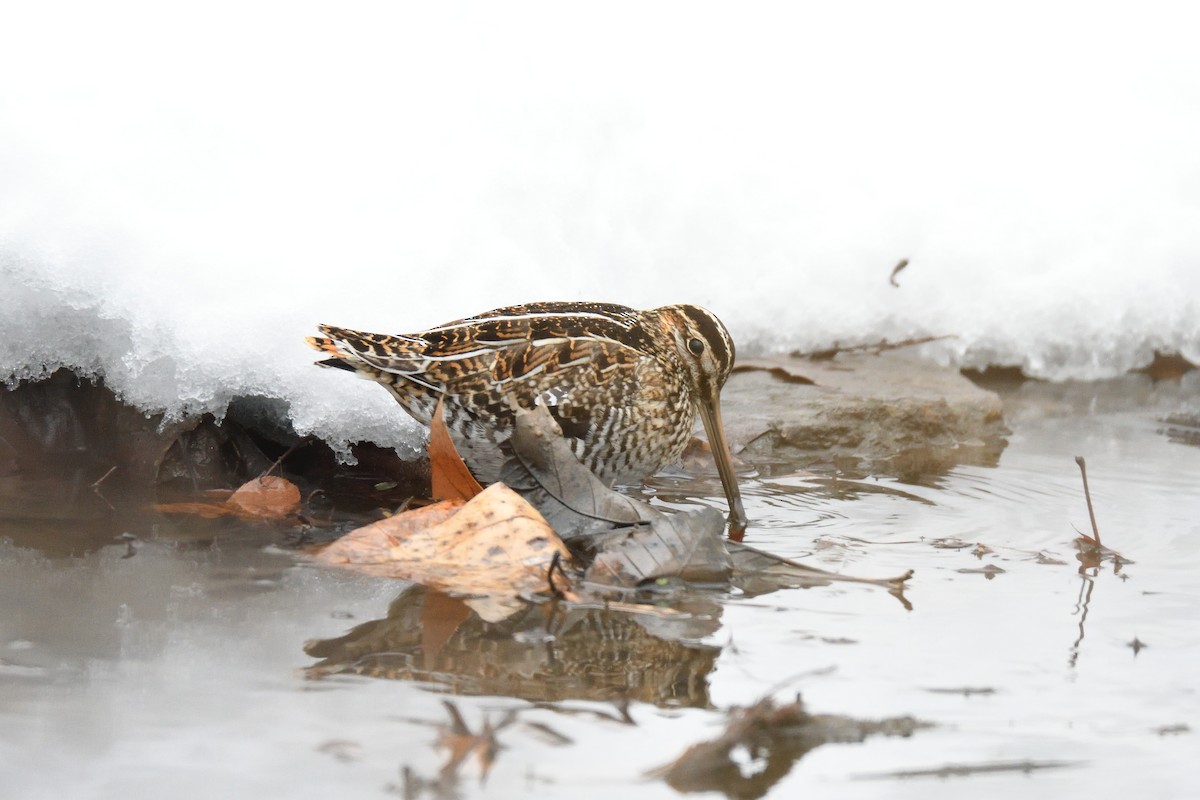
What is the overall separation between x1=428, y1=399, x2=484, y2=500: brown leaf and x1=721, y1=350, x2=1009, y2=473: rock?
1.57 meters

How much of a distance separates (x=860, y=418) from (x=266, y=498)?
2.67 m

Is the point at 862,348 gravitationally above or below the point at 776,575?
above

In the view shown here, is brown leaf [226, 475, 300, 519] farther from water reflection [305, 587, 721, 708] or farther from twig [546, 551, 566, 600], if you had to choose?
twig [546, 551, 566, 600]

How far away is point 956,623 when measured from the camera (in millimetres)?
3303

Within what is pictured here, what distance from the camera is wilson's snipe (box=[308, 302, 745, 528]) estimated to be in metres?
4.26

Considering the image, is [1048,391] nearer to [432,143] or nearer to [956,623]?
[432,143]

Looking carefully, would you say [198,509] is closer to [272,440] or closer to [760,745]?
[272,440]

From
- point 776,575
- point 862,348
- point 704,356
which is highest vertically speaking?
point 862,348

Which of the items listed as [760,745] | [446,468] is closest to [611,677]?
[760,745]

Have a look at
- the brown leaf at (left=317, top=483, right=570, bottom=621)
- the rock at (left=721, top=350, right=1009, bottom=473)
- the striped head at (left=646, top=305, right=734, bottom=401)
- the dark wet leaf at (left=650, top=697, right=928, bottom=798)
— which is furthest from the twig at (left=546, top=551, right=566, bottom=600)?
the rock at (left=721, top=350, right=1009, bottom=473)

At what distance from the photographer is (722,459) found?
15.1 ft

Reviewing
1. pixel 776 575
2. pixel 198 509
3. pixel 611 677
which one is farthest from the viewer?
pixel 198 509

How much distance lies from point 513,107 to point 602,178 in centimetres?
60

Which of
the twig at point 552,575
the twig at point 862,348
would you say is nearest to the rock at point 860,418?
the twig at point 862,348
